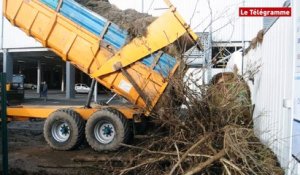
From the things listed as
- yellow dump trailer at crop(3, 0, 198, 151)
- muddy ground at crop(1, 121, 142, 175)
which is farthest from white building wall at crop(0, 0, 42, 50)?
yellow dump trailer at crop(3, 0, 198, 151)

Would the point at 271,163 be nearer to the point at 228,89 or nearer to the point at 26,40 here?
the point at 228,89

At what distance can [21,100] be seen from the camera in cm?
1398

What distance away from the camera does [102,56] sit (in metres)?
9.74

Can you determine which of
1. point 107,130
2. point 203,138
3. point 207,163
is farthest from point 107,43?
point 207,163

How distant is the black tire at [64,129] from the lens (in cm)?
1002

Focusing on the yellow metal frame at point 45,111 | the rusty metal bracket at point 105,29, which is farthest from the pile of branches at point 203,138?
the rusty metal bracket at point 105,29

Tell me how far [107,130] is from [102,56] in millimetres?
1728

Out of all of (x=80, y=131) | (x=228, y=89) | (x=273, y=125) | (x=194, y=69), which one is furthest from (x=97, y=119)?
(x=273, y=125)

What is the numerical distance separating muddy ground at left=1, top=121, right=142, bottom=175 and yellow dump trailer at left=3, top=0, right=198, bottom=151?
36 centimetres

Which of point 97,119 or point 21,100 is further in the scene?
point 21,100

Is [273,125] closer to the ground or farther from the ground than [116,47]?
closer to the ground

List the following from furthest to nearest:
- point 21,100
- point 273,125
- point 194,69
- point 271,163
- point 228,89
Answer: point 21,100 → point 194,69 → point 228,89 → point 273,125 → point 271,163

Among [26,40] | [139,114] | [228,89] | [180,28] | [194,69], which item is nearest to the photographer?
[228,89]

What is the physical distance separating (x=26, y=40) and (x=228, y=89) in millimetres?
31253
